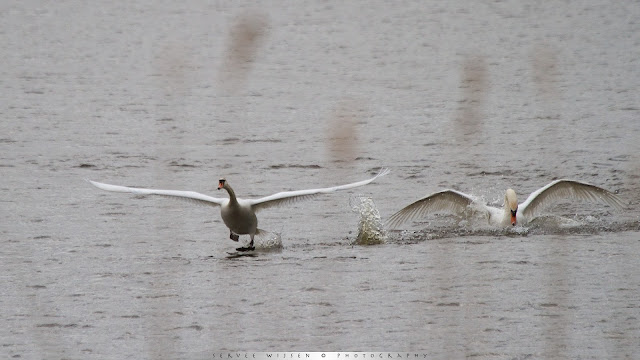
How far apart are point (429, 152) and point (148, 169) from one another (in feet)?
12.1

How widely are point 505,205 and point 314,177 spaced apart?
3461 millimetres

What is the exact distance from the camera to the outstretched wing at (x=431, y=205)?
14461 millimetres

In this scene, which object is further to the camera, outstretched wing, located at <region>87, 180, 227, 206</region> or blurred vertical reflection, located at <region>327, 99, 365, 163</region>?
blurred vertical reflection, located at <region>327, 99, 365, 163</region>

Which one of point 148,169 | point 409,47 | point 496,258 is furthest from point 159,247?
point 409,47

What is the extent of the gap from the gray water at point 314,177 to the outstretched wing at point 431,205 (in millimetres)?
220

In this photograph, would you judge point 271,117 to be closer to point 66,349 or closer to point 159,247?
point 159,247

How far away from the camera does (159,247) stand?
1377cm

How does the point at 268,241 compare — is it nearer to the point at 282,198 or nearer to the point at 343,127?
the point at 282,198

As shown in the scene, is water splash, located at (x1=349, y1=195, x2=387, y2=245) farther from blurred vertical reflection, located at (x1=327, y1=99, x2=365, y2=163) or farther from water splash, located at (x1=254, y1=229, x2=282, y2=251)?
blurred vertical reflection, located at (x1=327, y1=99, x2=365, y2=163)

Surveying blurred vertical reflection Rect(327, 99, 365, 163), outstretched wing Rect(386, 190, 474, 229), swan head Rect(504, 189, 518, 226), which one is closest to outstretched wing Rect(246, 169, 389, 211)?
outstretched wing Rect(386, 190, 474, 229)

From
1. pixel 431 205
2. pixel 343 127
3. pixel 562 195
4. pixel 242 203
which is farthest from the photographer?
pixel 343 127

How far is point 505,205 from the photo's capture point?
14.7 meters

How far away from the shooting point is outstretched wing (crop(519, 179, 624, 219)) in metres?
14.6

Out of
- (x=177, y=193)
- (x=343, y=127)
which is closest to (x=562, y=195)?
(x=343, y=127)
